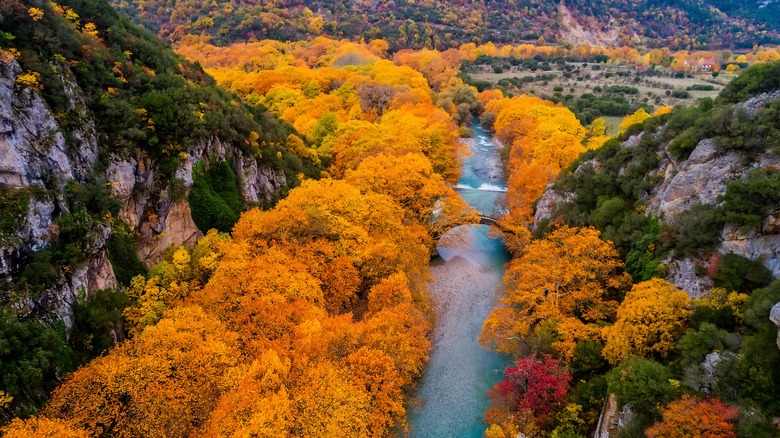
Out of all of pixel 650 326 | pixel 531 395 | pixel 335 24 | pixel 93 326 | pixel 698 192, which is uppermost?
pixel 698 192

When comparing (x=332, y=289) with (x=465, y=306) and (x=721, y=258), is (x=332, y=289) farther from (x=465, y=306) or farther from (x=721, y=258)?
(x=721, y=258)

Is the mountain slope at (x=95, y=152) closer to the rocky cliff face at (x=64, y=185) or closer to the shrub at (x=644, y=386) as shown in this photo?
the rocky cliff face at (x=64, y=185)

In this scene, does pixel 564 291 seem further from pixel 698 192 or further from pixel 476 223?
pixel 476 223

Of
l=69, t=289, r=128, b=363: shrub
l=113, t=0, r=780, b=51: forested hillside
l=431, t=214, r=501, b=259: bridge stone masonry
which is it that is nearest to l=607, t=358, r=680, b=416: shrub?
l=431, t=214, r=501, b=259: bridge stone masonry

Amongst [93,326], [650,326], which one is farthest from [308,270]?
[650,326]

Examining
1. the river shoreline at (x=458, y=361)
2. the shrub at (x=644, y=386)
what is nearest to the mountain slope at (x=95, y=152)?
the river shoreline at (x=458, y=361)

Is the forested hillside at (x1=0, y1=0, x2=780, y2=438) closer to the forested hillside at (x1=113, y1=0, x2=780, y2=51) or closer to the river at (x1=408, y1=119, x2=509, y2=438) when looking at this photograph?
the river at (x1=408, y1=119, x2=509, y2=438)
